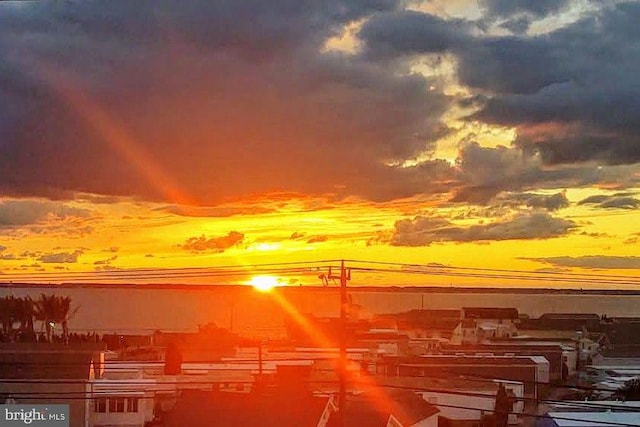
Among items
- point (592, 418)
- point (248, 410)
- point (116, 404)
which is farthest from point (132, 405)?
point (592, 418)

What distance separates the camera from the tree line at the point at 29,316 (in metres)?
13.7

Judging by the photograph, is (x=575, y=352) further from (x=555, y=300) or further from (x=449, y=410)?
(x=555, y=300)

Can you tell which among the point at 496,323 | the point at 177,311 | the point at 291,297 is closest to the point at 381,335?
the point at 291,297

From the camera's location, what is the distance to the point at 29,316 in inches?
540

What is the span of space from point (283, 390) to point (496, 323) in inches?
424

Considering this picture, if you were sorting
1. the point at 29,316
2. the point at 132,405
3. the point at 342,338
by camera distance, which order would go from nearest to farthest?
the point at 342,338 → the point at 132,405 → the point at 29,316

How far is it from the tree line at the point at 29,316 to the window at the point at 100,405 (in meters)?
3.33

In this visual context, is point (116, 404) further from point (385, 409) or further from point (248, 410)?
point (385, 409)

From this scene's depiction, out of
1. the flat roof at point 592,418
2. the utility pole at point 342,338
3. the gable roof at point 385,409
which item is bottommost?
the flat roof at point 592,418

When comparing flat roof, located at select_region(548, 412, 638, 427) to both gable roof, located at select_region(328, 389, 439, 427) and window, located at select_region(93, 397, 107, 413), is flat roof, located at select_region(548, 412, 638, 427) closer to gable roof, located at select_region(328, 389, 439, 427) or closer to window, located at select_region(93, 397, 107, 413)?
gable roof, located at select_region(328, 389, 439, 427)

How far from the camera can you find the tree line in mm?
13656

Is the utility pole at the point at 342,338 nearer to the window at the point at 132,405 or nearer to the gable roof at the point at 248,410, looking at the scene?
the gable roof at the point at 248,410

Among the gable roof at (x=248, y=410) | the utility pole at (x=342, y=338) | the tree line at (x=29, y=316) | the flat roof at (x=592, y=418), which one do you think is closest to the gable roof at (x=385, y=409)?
the gable roof at (x=248, y=410)

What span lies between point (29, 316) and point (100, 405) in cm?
380
